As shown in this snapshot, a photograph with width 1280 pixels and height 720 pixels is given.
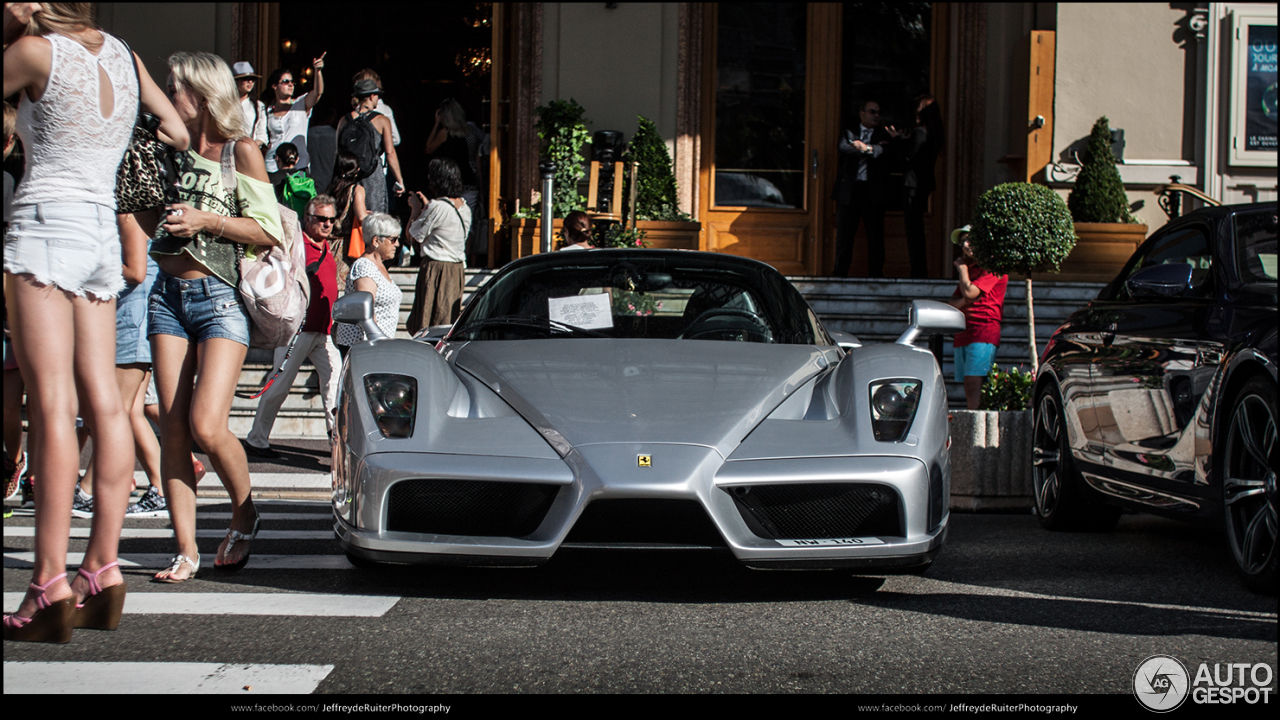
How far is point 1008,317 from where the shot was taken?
434 inches

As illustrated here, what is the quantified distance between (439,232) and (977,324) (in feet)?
13.1

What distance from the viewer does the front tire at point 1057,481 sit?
562 cm

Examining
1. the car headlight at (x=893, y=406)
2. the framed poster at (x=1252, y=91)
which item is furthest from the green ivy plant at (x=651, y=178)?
the car headlight at (x=893, y=406)

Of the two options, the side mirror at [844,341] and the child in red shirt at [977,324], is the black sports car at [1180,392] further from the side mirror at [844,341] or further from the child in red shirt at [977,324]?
the child in red shirt at [977,324]

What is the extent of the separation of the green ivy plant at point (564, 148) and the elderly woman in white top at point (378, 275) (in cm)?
455

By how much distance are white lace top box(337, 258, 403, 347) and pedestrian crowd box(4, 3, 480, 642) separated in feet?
5.30

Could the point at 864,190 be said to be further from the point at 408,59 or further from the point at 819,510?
the point at 819,510

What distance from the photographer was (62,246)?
124 inches

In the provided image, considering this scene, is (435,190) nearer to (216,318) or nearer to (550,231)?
(550,231)

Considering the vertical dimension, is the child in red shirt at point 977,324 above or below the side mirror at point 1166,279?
below

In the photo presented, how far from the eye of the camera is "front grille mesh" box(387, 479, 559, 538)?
374 cm

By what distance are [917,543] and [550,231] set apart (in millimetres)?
8352

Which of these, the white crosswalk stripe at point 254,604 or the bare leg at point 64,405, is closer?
the bare leg at point 64,405
